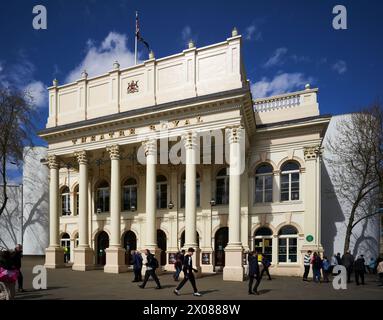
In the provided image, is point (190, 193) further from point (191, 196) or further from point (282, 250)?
point (282, 250)

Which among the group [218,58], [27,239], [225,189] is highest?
[218,58]

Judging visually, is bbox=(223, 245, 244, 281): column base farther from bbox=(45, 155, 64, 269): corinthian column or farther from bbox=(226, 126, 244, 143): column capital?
bbox=(45, 155, 64, 269): corinthian column

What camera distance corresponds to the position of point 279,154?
21641 mm

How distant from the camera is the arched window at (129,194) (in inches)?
1003

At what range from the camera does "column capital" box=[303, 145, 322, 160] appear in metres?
20.5

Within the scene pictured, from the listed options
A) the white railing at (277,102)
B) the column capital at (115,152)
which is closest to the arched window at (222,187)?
the white railing at (277,102)

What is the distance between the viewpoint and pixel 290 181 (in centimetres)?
2117

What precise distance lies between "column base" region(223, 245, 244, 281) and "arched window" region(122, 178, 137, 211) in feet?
32.7

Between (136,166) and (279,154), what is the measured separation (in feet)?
32.0

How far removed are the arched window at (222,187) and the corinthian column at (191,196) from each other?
4255 millimetres

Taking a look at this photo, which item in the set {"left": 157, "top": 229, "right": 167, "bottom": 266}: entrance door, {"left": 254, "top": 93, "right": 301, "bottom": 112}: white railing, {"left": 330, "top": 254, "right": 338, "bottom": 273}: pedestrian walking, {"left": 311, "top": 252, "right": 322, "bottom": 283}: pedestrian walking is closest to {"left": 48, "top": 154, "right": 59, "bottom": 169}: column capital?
{"left": 157, "top": 229, "right": 167, "bottom": 266}: entrance door

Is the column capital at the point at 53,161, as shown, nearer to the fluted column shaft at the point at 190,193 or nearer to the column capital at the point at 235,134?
the fluted column shaft at the point at 190,193
